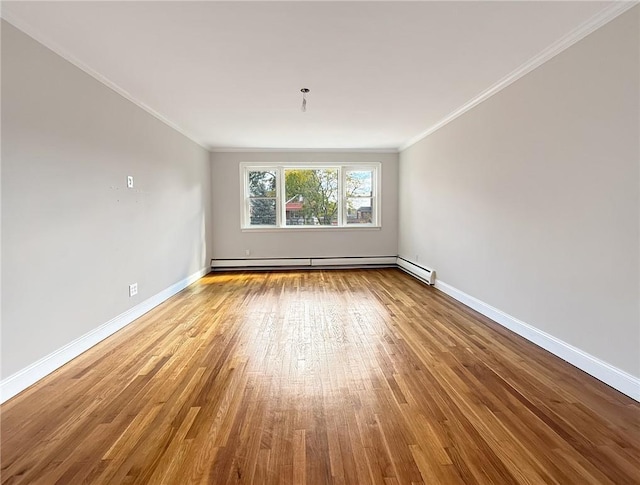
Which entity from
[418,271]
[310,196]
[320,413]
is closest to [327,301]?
[418,271]

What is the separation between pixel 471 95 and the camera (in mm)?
3533

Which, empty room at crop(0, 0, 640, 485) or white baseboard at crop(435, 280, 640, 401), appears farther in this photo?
white baseboard at crop(435, 280, 640, 401)

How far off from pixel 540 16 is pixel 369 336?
265 centimetres

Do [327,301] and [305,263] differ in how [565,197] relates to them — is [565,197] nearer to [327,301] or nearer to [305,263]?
[327,301]

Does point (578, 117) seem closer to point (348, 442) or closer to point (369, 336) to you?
point (369, 336)

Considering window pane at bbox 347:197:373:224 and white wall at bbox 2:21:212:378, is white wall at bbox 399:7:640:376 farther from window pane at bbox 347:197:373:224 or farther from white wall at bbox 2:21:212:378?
white wall at bbox 2:21:212:378

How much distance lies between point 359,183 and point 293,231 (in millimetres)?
1683

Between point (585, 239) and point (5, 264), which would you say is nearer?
point (5, 264)

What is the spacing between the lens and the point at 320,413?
183cm

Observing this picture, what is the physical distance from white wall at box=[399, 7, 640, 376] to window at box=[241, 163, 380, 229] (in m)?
2.88

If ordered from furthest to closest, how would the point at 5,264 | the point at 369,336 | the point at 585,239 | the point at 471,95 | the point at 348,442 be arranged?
the point at 471,95
the point at 369,336
the point at 585,239
the point at 5,264
the point at 348,442

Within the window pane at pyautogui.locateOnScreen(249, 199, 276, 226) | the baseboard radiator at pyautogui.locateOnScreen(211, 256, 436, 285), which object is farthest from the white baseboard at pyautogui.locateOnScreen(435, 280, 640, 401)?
the window pane at pyautogui.locateOnScreen(249, 199, 276, 226)

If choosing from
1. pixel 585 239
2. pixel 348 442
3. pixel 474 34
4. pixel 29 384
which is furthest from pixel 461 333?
pixel 29 384

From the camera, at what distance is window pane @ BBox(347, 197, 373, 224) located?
6.84 metres
